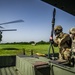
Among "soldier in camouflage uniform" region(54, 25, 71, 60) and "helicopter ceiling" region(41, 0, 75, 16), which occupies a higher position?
"helicopter ceiling" region(41, 0, 75, 16)

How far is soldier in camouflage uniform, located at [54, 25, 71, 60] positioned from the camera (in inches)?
193

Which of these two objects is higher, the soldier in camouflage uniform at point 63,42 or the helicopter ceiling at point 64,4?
the helicopter ceiling at point 64,4

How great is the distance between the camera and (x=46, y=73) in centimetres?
505

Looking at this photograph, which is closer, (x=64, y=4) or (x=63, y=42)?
(x=64, y=4)

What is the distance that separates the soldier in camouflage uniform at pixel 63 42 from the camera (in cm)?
491

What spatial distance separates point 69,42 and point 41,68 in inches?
43.9

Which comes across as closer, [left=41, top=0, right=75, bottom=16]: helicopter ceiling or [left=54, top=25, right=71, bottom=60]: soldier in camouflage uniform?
[left=41, top=0, right=75, bottom=16]: helicopter ceiling

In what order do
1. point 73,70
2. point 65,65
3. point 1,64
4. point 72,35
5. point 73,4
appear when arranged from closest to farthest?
1. point 73,4
2. point 73,70
3. point 65,65
4. point 72,35
5. point 1,64

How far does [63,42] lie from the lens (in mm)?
4941

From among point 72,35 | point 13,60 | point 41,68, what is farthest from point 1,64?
point 72,35

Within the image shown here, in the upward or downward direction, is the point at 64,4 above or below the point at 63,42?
above

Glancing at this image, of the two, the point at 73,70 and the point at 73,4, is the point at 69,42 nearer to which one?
the point at 73,70

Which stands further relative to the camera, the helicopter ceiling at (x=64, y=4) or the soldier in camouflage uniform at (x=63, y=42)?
the soldier in camouflage uniform at (x=63, y=42)

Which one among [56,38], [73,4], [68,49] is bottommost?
[68,49]
